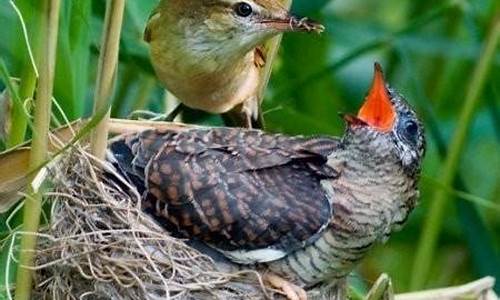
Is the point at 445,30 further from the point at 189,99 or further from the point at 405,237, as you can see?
the point at 189,99

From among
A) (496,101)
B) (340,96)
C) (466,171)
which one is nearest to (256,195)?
(496,101)

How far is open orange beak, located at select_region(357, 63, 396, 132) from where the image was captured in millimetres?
3641

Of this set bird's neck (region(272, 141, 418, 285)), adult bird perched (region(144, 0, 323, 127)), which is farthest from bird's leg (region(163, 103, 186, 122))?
A: bird's neck (region(272, 141, 418, 285))

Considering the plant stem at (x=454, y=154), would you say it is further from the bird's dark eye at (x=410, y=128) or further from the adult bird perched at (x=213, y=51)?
the bird's dark eye at (x=410, y=128)

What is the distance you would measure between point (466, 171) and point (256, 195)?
8.14 feet

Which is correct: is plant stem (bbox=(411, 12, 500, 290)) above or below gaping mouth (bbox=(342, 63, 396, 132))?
below

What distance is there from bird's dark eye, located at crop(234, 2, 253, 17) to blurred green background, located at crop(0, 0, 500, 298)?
0.86ft

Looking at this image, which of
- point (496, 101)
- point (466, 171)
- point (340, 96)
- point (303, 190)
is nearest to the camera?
point (303, 190)

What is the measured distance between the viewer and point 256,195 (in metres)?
3.62

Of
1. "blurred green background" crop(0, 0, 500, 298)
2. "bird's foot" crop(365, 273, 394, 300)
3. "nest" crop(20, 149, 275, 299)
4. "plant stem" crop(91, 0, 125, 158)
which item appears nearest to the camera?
"plant stem" crop(91, 0, 125, 158)

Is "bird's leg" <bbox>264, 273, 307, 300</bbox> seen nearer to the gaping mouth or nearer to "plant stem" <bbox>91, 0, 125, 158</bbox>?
the gaping mouth

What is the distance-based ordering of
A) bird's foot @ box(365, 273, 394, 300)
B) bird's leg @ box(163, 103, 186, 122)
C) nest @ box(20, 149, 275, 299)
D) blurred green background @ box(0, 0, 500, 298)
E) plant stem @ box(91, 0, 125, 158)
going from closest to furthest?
Answer: plant stem @ box(91, 0, 125, 158)
nest @ box(20, 149, 275, 299)
bird's foot @ box(365, 273, 394, 300)
blurred green background @ box(0, 0, 500, 298)
bird's leg @ box(163, 103, 186, 122)

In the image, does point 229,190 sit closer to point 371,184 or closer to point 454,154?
point 371,184

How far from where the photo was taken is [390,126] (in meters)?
3.66
